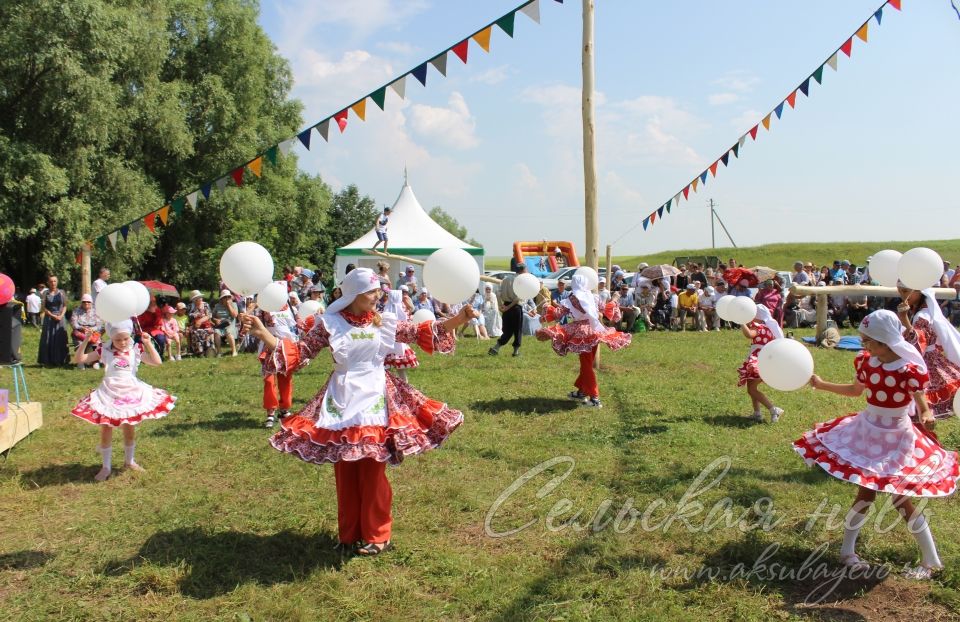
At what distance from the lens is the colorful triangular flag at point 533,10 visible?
8531 millimetres

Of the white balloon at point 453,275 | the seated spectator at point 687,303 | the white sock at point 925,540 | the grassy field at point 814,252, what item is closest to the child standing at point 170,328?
the white balloon at point 453,275

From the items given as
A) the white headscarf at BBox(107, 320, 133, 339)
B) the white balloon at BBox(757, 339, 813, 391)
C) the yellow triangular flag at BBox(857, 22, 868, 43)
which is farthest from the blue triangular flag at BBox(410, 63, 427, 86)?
the yellow triangular flag at BBox(857, 22, 868, 43)

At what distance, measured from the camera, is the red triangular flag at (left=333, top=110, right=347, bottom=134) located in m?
9.19

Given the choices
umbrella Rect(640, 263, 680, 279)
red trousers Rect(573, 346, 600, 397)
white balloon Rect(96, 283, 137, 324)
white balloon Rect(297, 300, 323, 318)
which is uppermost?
umbrella Rect(640, 263, 680, 279)

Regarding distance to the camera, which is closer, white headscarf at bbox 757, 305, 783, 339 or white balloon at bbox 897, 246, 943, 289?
white balloon at bbox 897, 246, 943, 289

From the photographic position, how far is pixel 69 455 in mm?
7590

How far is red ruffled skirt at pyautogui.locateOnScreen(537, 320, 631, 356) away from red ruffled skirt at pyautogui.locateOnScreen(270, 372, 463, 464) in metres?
4.57

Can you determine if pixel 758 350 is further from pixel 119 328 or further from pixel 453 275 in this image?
pixel 119 328

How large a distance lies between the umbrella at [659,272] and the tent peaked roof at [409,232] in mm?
5568

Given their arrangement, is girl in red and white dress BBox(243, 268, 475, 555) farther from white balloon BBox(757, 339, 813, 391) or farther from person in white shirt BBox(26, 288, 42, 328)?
person in white shirt BBox(26, 288, 42, 328)

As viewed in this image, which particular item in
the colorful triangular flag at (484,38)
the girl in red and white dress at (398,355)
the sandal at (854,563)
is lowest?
the sandal at (854,563)

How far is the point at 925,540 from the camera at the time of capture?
4.52 metres

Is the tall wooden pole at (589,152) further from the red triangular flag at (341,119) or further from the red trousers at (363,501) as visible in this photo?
the red trousers at (363,501)

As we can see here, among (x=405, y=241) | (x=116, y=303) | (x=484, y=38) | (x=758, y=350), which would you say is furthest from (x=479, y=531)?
(x=405, y=241)
